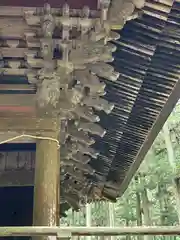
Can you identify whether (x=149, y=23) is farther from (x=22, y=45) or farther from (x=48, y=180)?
(x=48, y=180)

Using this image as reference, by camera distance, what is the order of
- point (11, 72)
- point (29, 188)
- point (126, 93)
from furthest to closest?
point (29, 188), point (126, 93), point (11, 72)

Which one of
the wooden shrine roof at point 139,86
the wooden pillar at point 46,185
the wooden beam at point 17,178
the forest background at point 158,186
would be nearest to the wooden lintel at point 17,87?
the wooden shrine roof at point 139,86

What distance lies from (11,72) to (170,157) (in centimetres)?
1459

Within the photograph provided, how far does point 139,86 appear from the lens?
3.20 m

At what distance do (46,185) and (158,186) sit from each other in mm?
16820

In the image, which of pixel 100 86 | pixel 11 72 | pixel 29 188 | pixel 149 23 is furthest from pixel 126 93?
pixel 29 188

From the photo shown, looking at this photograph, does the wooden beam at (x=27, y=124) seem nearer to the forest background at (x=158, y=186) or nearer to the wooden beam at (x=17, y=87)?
the wooden beam at (x=17, y=87)

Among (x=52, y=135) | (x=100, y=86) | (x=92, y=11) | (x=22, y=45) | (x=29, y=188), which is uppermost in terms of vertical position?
(x=92, y=11)

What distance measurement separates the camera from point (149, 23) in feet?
8.63

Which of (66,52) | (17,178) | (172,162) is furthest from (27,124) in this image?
(172,162)

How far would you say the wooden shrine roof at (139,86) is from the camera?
105 inches

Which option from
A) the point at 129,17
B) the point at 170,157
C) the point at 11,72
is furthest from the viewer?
the point at 170,157

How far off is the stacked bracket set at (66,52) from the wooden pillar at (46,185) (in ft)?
1.01

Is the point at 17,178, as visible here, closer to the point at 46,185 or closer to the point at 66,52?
the point at 46,185
